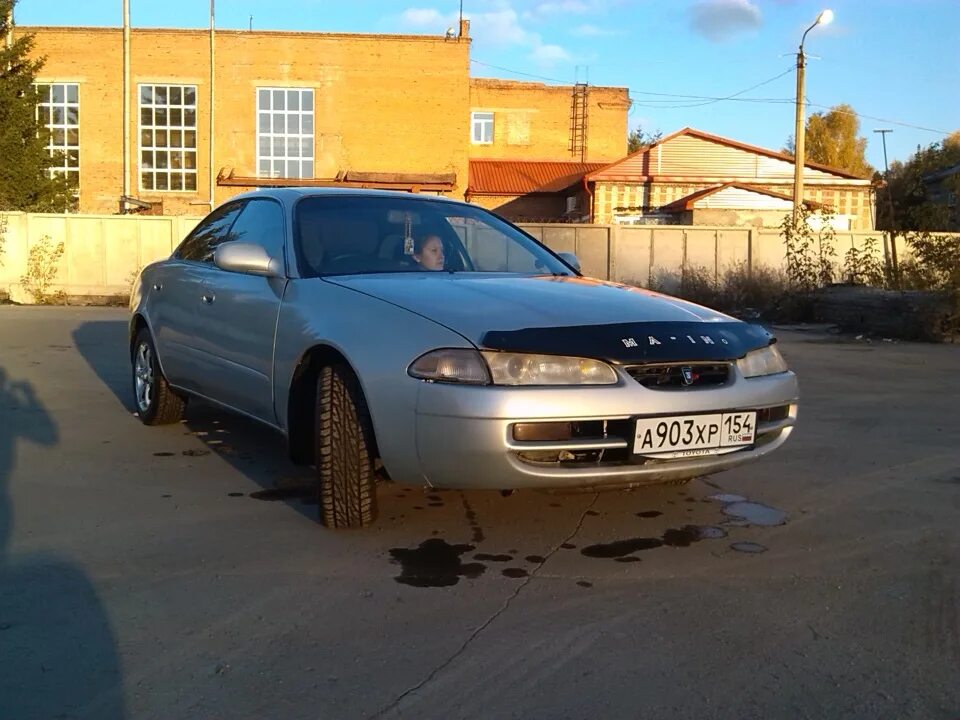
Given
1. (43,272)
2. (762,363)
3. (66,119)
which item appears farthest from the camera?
(66,119)

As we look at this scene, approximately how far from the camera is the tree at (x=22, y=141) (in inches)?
1134

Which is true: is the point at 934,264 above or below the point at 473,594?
above

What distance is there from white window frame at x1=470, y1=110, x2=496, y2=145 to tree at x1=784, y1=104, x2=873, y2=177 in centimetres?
3138

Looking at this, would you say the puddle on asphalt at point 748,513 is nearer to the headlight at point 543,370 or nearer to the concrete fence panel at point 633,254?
the headlight at point 543,370

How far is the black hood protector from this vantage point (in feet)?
11.9

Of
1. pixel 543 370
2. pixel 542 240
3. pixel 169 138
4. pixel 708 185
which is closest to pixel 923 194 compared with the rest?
pixel 708 185

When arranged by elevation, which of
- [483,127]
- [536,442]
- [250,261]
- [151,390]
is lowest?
[151,390]

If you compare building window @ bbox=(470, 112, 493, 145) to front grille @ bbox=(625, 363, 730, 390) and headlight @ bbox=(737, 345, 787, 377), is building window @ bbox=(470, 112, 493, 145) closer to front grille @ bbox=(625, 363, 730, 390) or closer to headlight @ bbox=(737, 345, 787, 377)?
headlight @ bbox=(737, 345, 787, 377)

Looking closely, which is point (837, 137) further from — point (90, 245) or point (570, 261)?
point (570, 261)

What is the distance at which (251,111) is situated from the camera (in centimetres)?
3650

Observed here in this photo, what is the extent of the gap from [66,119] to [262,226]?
35.8 m

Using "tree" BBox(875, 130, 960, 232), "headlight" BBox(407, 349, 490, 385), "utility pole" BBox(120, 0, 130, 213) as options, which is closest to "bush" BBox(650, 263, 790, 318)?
"tree" BBox(875, 130, 960, 232)

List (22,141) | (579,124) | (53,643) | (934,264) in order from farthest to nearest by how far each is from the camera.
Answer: (579,124), (22,141), (934,264), (53,643)

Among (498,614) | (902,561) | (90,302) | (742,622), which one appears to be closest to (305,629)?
(498,614)
